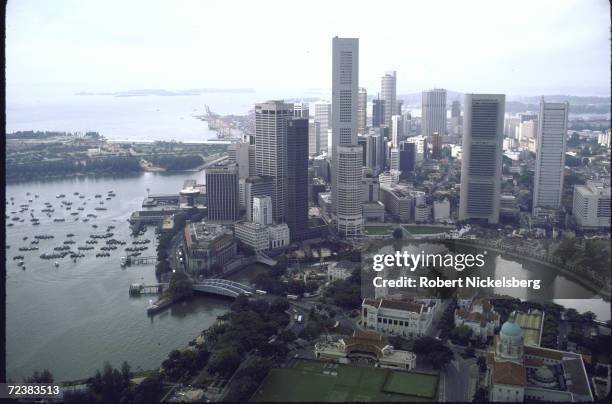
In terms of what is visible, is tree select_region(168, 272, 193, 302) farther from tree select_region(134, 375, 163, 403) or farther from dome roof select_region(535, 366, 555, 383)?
dome roof select_region(535, 366, 555, 383)

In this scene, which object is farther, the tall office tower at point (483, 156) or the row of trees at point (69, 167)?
the row of trees at point (69, 167)

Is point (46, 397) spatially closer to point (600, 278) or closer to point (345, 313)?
point (345, 313)

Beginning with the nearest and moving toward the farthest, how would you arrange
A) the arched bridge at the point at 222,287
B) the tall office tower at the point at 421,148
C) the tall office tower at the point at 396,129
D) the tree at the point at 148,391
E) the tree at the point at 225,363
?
the tree at the point at 148,391
the tree at the point at 225,363
the arched bridge at the point at 222,287
the tall office tower at the point at 421,148
the tall office tower at the point at 396,129

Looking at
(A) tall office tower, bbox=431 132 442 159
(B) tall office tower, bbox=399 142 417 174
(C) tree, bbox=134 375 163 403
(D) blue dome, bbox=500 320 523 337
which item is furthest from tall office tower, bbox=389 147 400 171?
(C) tree, bbox=134 375 163 403

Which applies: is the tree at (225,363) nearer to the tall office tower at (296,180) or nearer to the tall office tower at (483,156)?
the tall office tower at (296,180)

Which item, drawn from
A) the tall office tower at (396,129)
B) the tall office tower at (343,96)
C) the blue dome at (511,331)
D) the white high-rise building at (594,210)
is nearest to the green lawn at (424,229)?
the tall office tower at (343,96)

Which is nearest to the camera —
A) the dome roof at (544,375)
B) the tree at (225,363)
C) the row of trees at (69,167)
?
the dome roof at (544,375)

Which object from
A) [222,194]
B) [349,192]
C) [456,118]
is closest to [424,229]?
[349,192]
